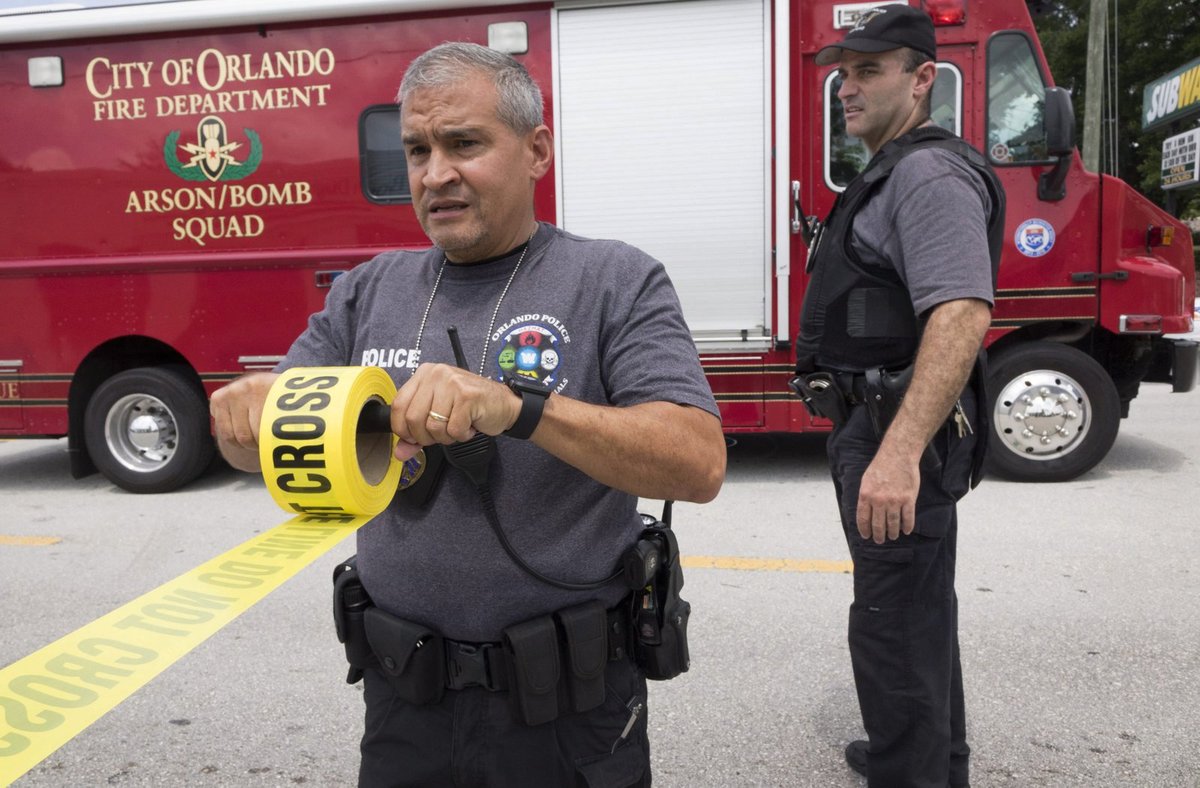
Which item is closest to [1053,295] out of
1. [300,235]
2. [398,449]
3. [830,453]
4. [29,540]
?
[830,453]

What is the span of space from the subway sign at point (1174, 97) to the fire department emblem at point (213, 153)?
24.1m

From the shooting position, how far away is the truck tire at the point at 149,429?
6.25 metres

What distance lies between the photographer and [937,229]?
2104mm

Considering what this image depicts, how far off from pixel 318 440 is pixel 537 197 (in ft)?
16.1

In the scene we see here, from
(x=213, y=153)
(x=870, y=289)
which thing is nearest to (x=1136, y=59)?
(x=213, y=153)

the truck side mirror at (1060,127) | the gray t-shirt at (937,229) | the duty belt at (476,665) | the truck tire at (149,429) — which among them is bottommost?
the truck tire at (149,429)

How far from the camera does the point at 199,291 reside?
613 centimetres

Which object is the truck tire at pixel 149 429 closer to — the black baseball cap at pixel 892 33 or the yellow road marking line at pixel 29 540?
the yellow road marking line at pixel 29 540

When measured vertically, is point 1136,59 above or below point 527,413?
above

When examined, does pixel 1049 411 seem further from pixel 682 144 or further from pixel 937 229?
pixel 937 229

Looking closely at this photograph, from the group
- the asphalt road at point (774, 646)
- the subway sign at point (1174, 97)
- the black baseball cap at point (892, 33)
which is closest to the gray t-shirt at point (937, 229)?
the black baseball cap at point (892, 33)

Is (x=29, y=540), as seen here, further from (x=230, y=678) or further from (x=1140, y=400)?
(x=1140, y=400)

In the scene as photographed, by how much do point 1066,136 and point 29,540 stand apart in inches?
237

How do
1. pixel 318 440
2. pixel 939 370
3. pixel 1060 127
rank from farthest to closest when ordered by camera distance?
pixel 1060 127 < pixel 939 370 < pixel 318 440
